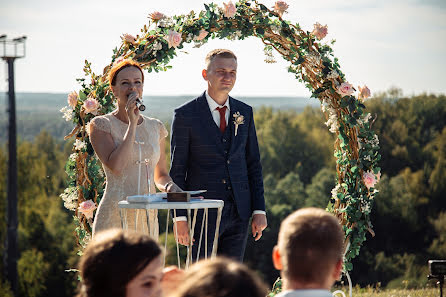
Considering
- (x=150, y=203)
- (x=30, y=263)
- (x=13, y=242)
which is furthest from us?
(x=30, y=263)

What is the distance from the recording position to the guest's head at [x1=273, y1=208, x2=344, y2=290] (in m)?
2.67

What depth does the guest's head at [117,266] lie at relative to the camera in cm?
230

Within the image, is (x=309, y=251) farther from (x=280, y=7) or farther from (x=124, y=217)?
(x=280, y=7)

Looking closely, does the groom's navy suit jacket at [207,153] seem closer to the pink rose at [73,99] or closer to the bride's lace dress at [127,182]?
the bride's lace dress at [127,182]

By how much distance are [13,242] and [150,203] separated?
2456 cm

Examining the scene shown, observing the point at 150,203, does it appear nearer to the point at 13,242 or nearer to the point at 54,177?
the point at 13,242

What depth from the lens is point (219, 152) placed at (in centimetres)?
548

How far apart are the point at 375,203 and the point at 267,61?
3178 cm

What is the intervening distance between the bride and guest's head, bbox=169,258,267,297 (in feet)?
8.93

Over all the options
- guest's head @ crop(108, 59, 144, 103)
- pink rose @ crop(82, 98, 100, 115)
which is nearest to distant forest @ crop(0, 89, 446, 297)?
pink rose @ crop(82, 98, 100, 115)

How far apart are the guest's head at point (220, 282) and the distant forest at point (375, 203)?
104 feet

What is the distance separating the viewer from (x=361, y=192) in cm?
645

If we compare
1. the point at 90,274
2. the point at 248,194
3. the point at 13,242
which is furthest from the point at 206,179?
the point at 13,242

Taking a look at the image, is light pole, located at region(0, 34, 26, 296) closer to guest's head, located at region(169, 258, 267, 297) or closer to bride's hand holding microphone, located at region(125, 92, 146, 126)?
bride's hand holding microphone, located at region(125, 92, 146, 126)
